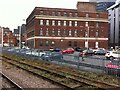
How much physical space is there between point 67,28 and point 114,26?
131 ft

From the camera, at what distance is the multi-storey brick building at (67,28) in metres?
78.9

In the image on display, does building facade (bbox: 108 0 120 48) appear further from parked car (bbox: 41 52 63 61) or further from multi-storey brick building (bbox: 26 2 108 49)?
parked car (bbox: 41 52 63 61)

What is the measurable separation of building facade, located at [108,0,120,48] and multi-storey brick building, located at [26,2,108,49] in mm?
26157

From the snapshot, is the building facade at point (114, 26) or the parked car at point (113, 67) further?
the building facade at point (114, 26)

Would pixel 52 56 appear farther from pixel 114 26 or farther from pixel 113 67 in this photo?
pixel 114 26

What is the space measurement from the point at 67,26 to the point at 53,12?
21.7 ft

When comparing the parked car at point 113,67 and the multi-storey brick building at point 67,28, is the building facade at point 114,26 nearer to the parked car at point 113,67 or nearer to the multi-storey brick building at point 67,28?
the multi-storey brick building at point 67,28

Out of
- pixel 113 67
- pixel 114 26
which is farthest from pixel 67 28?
pixel 113 67

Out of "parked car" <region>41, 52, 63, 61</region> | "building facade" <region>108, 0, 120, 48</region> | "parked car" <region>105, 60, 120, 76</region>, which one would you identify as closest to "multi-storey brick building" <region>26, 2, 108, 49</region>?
"building facade" <region>108, 0, 120, 48</region>

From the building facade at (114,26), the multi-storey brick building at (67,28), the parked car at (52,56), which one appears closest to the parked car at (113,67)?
the parked car at (52,56)

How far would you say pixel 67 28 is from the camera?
8188 centimetres

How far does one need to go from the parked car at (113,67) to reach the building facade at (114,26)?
91.5 m

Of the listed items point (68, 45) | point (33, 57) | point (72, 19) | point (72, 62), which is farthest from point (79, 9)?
point (72, 62)

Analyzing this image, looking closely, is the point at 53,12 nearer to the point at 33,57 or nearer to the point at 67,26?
the point at 67,26
